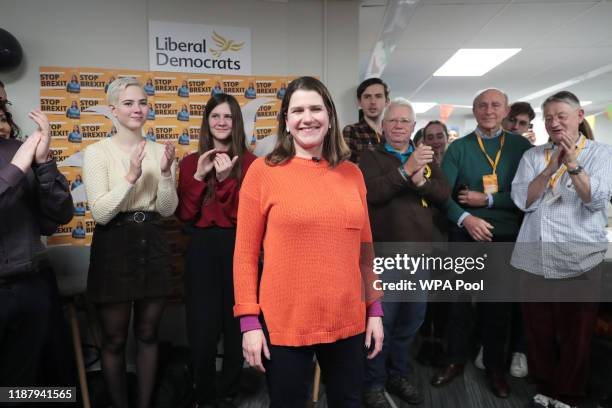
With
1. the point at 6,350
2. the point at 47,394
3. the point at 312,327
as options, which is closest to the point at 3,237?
the point at 6,350

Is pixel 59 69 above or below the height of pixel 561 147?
above

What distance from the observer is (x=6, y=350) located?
5.32 feet

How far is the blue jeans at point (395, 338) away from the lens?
86.1 inches

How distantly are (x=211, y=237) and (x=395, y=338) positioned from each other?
1175mm

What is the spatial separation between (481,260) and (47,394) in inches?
93.1

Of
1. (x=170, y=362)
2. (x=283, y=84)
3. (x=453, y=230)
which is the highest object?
(x=283, y=84)

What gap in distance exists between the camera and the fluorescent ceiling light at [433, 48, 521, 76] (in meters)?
5.36

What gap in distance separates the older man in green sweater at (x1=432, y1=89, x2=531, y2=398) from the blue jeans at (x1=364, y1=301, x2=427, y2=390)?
333mm

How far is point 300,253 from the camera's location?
120cm

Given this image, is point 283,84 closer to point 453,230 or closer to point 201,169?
point 201,169

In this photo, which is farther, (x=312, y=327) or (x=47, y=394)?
(x=47, y=394)

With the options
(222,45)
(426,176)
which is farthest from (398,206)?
(222,45)

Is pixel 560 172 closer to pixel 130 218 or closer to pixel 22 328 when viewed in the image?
pixel 130 218

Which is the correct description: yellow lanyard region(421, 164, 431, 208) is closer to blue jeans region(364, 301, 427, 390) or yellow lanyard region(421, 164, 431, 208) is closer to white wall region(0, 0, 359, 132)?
blue jeans region(364, 301, 427, 390)
